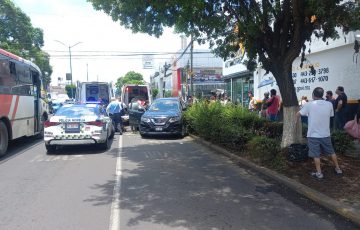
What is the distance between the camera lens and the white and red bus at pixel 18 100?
1230cm

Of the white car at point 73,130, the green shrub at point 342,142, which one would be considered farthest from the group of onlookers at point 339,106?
the white car at point 73,130

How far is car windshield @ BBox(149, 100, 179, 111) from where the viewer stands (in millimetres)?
18516

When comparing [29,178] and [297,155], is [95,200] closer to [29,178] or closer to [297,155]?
[29,178]

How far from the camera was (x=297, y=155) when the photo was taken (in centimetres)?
891

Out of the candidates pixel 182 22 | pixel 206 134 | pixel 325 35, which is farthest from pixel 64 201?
pixel 206 134

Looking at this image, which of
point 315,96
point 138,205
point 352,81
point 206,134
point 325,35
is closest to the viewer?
point 138,205

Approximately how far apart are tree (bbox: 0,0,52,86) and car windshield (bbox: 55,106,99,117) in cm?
3294

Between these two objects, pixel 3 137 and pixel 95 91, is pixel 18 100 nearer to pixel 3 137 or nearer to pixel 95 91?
pixel 3 137

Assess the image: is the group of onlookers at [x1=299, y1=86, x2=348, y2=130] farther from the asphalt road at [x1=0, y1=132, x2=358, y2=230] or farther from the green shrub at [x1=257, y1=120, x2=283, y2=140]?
the asphalt road at [x1=0, y1=132, x2=358, y2=230]

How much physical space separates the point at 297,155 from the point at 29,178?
5.74 meters

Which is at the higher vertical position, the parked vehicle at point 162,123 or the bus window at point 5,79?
the bus window at point 5,79

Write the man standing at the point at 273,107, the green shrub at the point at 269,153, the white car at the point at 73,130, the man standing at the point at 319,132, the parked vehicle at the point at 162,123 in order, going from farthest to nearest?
the parked vehicle at the point at 162,123 < the man standing at the point at 273,107 < the white car at the point at 73,130 < the green shrub at the point at 269,153 < the man standing at the point at 319,132

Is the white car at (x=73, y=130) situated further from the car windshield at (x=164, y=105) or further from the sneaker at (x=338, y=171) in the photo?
the sneaker at (x=338, y=171)

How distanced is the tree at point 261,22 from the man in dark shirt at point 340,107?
378 cm
